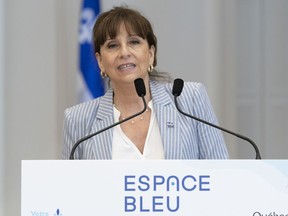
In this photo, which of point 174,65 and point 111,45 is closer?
point 111,45

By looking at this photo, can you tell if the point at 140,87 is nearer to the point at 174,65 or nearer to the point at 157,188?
the point at 157,188

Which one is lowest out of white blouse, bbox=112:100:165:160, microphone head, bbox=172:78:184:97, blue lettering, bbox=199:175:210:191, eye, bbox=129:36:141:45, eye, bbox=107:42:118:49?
blue lettering, bbox=199:175:210:191

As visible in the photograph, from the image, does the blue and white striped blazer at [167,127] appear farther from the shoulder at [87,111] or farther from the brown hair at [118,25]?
the brown hair at [118,25]

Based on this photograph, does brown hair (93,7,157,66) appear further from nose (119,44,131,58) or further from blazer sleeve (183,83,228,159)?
blazer sleeve (183,83,228,159)

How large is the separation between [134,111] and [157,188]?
2.15 ft

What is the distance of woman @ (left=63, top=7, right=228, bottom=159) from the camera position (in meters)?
2.12

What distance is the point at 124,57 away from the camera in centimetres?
211

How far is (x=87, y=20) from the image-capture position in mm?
3818

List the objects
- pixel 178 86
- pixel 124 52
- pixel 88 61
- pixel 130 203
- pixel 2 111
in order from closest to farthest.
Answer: pixel 130 203, pixel 178 86, pixel 124 52, pixel 88 61, pixel 2 111

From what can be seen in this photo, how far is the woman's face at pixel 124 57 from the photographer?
2117 millimetres

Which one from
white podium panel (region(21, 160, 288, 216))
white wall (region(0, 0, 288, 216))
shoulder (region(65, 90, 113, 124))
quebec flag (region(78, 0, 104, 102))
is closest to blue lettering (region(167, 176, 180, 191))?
white podium panel (region(21, 160, 288, 216))

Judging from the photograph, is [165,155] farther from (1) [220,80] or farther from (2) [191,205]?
(1) [220,80]

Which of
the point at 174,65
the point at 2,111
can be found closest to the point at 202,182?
the point at 174,65

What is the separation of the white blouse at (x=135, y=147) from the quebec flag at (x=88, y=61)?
161cm
